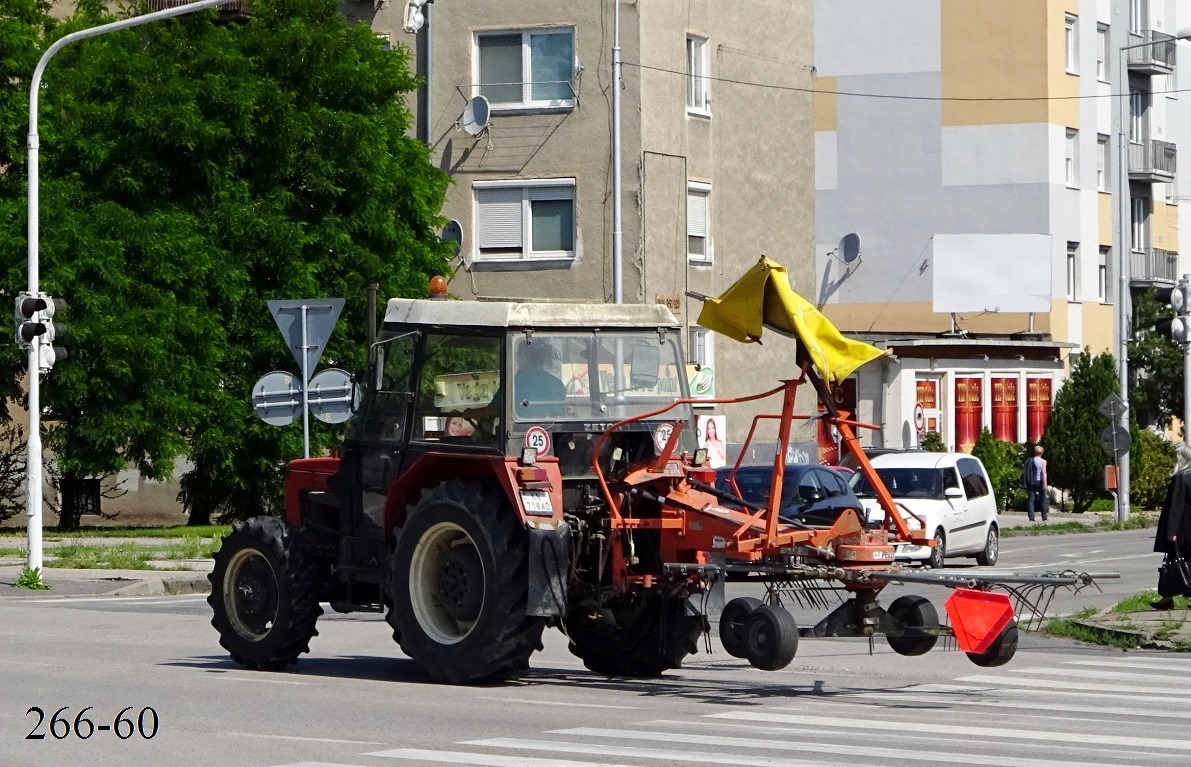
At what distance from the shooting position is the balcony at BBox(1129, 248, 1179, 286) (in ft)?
218

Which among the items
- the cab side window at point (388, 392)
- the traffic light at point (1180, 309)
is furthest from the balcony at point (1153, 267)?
the cab side window at point (388, 392)

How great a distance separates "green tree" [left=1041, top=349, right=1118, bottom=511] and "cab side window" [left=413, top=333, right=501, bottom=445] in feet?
134

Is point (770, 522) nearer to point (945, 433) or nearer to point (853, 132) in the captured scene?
point (945, 433)

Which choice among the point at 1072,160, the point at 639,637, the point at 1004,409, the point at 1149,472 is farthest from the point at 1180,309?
the point at 639,637

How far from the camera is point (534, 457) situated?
42.9ft

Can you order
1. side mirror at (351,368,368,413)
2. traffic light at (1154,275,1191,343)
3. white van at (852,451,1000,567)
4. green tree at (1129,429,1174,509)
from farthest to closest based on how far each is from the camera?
1. green tree at (1129,429,1174,509)
2. traffic light at (1154,275,1191,343)
3. white van at (852,451,1000,567)
4. side mirror at (351,368,368,413)

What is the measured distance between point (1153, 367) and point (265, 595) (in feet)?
170

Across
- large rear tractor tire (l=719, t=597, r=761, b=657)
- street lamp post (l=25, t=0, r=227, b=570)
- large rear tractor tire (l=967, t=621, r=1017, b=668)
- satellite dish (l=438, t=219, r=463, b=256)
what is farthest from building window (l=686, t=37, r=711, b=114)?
large rear tractor tire (l=967, t=621, r=1017, b=668)

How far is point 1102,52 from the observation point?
64.2 meters

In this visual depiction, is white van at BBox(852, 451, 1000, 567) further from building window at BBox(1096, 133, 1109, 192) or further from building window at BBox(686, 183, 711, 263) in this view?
building window at BBox(1096, 133, 1109, 192)

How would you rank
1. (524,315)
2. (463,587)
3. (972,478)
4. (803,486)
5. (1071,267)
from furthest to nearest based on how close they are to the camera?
(1071,267), (972,478), (803,486), (524,315), (463,587)

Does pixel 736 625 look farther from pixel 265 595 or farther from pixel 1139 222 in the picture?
pixel 1139 222

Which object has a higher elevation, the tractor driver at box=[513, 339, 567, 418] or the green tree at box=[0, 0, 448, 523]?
the green tree at box=[0, 0, 448, 523]

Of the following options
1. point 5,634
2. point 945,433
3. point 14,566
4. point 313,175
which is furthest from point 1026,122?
point 5,634
